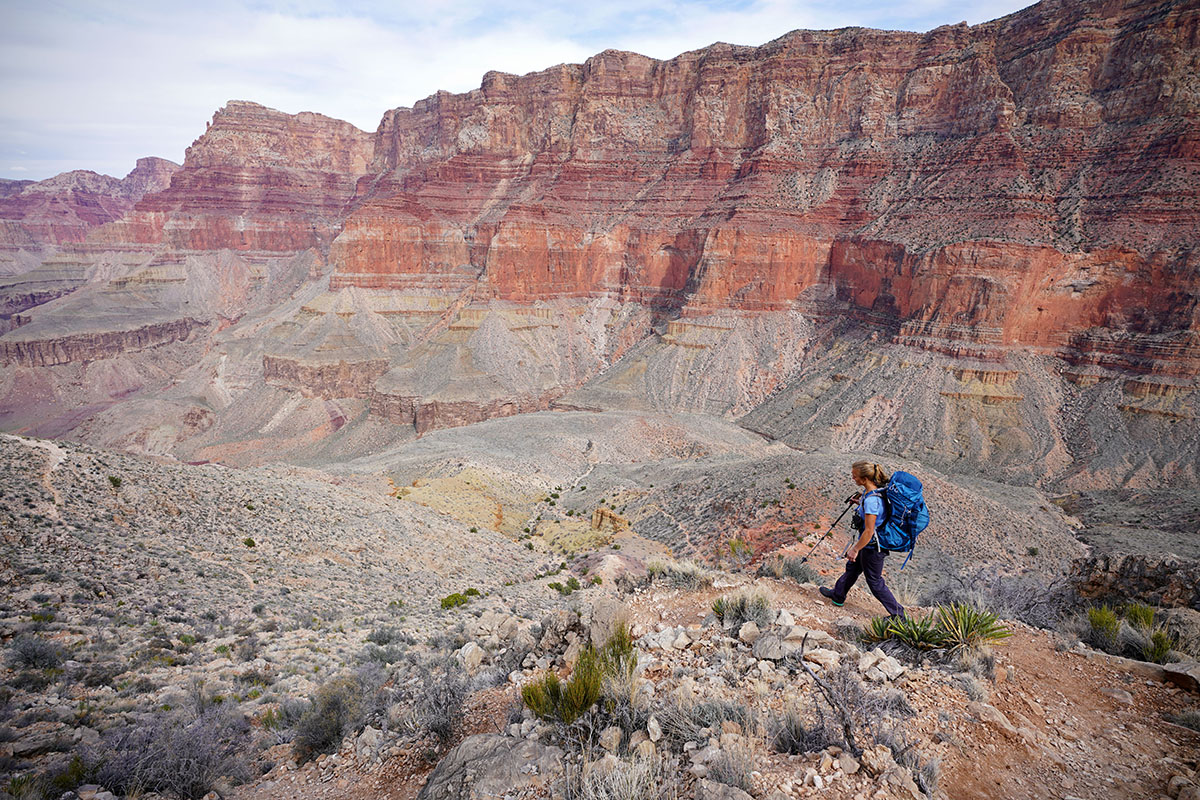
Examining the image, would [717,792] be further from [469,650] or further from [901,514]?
[469,650]

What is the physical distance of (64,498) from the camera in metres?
12.7

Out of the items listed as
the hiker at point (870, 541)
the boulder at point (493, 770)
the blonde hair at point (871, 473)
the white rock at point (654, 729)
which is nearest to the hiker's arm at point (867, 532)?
the hiker at point (870, 541)

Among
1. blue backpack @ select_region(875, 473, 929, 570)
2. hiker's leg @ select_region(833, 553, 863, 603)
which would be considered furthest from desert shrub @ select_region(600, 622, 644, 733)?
blue backpack @ select_region(875, 473, 929, 570)

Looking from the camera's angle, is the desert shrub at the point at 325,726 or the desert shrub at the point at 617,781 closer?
the desert shrub at the point at 617,781

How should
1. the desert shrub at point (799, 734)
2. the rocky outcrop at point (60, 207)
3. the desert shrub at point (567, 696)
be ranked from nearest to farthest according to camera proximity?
Answer: the desert shrub at point (799, 734) < the desert shrub at point (567, 696) < the rocky outcrop at point (60, 207)

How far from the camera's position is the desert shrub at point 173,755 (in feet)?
18.1

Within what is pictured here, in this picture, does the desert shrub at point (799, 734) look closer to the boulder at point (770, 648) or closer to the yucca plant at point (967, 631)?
the boulder at point (770, 648)

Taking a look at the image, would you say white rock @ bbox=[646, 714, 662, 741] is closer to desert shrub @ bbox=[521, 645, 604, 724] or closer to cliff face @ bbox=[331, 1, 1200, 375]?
desert shrub @ bbox=[521, 645, 604, 724]

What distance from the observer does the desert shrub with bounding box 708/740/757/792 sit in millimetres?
3881

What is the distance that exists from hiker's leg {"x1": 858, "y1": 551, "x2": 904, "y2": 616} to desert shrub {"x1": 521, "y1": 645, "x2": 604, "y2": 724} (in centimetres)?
385

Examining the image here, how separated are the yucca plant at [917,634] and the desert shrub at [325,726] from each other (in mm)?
6785

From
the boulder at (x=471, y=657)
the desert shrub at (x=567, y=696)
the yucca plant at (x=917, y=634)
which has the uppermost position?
the yucca plant at (x=917, y=634)

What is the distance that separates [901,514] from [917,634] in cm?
148

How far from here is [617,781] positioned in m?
3.87
